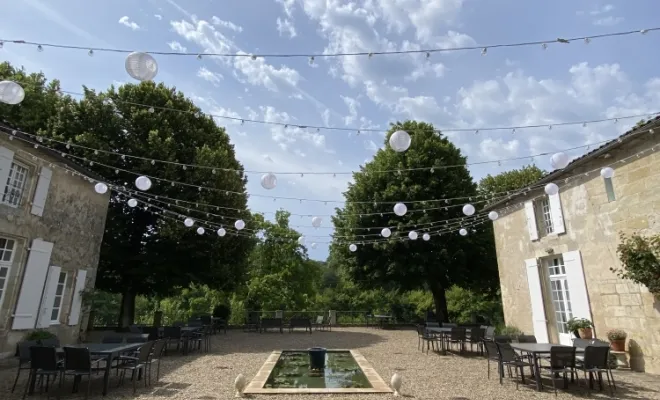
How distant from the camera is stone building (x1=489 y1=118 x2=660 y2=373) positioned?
23.6 feet

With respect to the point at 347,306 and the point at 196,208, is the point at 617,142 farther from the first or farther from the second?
the point at 347,306

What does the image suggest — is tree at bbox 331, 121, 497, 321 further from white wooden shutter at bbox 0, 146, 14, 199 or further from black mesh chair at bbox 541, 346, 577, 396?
white wooden shutter at bbox 0, 146, 14, 199

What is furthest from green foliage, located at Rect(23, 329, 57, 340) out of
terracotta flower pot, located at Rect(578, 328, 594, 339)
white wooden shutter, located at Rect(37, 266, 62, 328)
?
terracotta flower pot, located at Rect(578, 328, 594, 339)

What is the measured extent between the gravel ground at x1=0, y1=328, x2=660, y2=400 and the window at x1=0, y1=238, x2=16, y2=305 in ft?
6.51

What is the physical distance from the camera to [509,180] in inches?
835

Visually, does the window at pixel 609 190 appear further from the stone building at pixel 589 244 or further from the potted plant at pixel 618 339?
the potted plant at pixel 618 339

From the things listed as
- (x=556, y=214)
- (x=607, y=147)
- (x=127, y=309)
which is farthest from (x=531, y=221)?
(x=127, y=309)

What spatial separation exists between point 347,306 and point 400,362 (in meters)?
23.3

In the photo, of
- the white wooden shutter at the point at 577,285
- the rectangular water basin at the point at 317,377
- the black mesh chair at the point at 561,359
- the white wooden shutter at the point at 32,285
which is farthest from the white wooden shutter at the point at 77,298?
the white wooden shutter at the point at 577,285

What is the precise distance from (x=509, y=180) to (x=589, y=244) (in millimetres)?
13631

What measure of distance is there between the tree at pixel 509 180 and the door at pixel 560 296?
35.8 ft

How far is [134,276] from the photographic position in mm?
13773

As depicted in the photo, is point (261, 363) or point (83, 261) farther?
point (83, 261)

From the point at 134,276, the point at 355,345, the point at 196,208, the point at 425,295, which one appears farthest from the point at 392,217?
the point at 425,295
